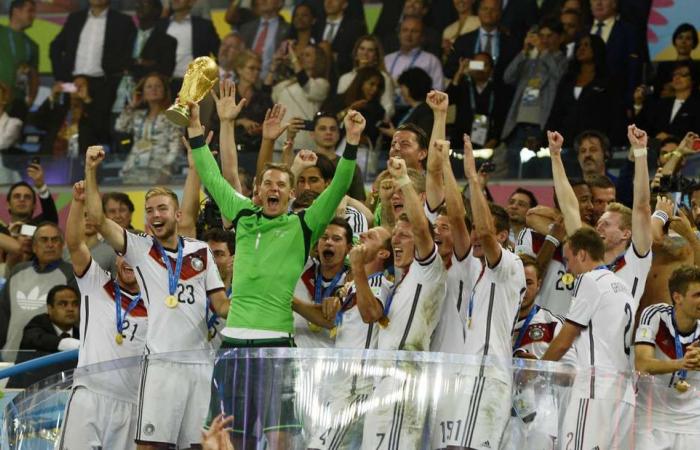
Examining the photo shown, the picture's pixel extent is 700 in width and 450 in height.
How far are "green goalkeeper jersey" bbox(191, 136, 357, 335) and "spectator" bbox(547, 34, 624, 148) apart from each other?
16.0 ft

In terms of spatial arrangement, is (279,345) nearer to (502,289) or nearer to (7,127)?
(502,289)

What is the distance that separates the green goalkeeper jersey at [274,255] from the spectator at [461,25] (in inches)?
250

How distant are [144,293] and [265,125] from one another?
5.50 feet

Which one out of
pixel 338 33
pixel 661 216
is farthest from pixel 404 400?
pixel 338 33

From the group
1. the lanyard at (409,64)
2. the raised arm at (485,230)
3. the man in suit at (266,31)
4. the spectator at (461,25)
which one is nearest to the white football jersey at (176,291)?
the raised arm at (485,230)

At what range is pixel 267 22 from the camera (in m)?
16.2

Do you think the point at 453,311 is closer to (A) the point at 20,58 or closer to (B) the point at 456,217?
(B) the point at 456,217

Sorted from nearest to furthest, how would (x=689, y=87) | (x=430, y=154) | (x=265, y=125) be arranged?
1. (x=430, y=154)
2. (x=265, y=125)
3. (x=689, y=87)

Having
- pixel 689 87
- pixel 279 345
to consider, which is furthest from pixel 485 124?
pixel 279 345

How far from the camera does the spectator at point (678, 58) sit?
43.5 feet

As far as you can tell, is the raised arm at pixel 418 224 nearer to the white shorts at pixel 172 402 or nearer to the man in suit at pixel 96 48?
the white shorts at pixel 172 402

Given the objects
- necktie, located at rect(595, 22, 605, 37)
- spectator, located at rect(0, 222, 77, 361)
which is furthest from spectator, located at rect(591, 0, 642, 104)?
spectator, located at rect(0, 222, 77, 361)

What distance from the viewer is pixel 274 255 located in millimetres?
8438

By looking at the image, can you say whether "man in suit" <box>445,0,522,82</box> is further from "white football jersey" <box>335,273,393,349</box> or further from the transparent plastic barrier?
the transparent plastic barrier
